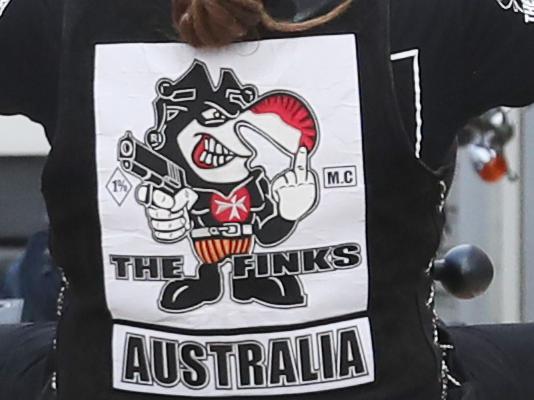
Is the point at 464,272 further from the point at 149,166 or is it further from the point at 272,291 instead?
the point at 149,166

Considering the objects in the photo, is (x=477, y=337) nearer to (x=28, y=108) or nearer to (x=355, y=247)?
(x=355, y=247)

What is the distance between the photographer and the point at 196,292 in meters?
1.39

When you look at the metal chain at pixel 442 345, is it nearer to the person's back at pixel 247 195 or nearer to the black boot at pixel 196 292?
the person's back at pixel 247 195

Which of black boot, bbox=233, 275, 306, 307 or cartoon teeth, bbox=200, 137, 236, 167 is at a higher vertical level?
cartoon teeth, bbox=200, 137, 236, 167

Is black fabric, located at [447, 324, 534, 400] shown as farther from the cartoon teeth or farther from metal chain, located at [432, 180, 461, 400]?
the cartoon teeth

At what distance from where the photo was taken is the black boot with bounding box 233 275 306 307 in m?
1.38

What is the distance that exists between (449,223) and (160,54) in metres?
2.37

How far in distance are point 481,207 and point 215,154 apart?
2.40 metres

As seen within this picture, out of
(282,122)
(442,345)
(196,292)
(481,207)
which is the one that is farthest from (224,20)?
(481,207)

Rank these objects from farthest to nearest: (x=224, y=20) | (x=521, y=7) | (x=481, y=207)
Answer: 1. (x=481, y=207)
2. (x=521, y=7)
3. (x=224, y=20)

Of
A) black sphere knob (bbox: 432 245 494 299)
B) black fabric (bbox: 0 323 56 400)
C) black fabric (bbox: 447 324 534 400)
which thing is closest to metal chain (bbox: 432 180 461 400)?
black fabric (bbox: 447 324 534 400)

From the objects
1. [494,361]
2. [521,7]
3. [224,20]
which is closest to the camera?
[224,20]

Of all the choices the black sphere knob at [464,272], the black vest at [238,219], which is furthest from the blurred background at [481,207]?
the black vest at [238,219]

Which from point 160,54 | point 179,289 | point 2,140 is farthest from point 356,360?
point 2,140
